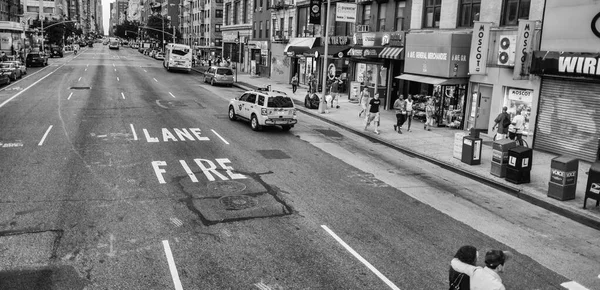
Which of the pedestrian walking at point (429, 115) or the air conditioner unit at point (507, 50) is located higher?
the air conditioner unit at point (507, 50)

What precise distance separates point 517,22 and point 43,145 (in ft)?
63.5

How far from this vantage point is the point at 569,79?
18156 millimetres

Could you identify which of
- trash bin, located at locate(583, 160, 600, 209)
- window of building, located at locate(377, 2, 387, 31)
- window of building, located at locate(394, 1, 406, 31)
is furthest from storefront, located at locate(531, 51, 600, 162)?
window of building, located at locate(377, 2, 387, 31)

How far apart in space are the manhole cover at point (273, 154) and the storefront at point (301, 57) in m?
25.7

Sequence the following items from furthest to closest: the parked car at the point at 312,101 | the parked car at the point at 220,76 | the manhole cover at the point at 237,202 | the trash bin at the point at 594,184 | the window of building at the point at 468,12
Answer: the parked car at the point at 220,76 → the parked car at the point at 312,101 → the window of building at the point at 468,12 → the trash bin at the point at 594,184 → the manhole cover at the point at 237,202

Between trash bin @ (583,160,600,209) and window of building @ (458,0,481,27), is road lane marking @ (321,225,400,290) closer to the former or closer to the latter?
trash bin @ (583,160,600,209)

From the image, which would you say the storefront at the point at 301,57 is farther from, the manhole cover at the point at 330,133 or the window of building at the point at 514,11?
the window of building at the point at 514,11

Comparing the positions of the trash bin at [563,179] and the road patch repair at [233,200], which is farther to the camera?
the trash bin at [563,179]

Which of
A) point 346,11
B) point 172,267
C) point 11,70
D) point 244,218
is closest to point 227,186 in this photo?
point 244,218

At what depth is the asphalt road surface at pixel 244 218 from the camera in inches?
320

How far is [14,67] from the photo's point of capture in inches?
1657

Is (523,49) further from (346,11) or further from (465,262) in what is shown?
(465,262)

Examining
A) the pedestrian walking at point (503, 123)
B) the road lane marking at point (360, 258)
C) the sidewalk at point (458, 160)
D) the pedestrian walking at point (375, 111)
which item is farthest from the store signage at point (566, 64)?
the road lane marking at point (360, 258)

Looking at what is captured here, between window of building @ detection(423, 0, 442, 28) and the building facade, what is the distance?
8014mm
